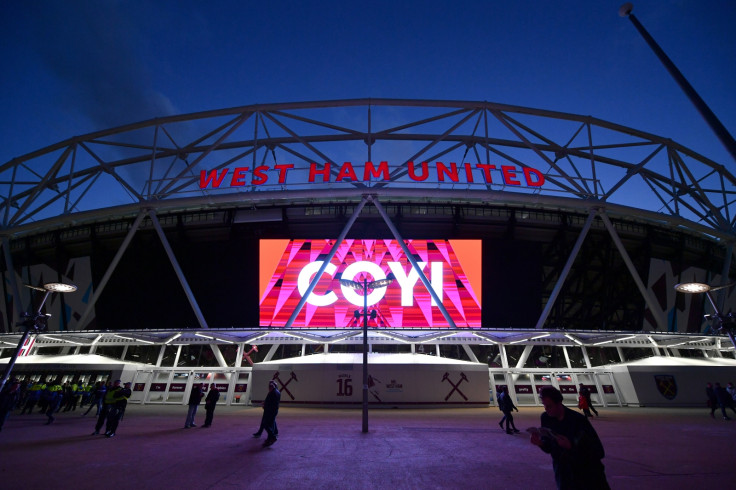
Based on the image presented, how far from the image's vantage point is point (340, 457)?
9.30 metres

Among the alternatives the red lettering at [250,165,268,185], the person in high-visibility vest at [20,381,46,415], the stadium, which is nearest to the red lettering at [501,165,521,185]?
the stadium

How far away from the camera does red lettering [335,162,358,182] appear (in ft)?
88.7

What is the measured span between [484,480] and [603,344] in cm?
2464

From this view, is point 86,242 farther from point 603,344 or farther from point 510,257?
point 603,344

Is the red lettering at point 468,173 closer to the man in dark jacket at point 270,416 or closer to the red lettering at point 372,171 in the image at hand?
the red lettering at point 372,171

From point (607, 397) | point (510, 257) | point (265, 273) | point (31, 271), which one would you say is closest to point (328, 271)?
point (265, 273)

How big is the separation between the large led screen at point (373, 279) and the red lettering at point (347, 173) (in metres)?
6.91

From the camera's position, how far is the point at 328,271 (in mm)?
32031

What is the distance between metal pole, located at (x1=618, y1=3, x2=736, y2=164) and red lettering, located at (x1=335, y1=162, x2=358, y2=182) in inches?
738

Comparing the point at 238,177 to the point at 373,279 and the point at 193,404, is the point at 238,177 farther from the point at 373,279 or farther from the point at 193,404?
the point at 193,404

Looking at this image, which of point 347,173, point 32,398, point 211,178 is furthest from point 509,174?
point 32,398

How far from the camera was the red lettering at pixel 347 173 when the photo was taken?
2703 centimetres

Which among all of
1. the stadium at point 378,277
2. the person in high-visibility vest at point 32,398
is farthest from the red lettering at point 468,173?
the person in high-visibility vest at point 32,398

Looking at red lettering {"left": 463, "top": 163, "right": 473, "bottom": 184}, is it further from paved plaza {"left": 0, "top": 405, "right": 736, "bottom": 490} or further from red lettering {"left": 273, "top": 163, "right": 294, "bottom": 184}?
paved plaza {"left": 0, "top": 405, "right": 736, "bottom": 490}
